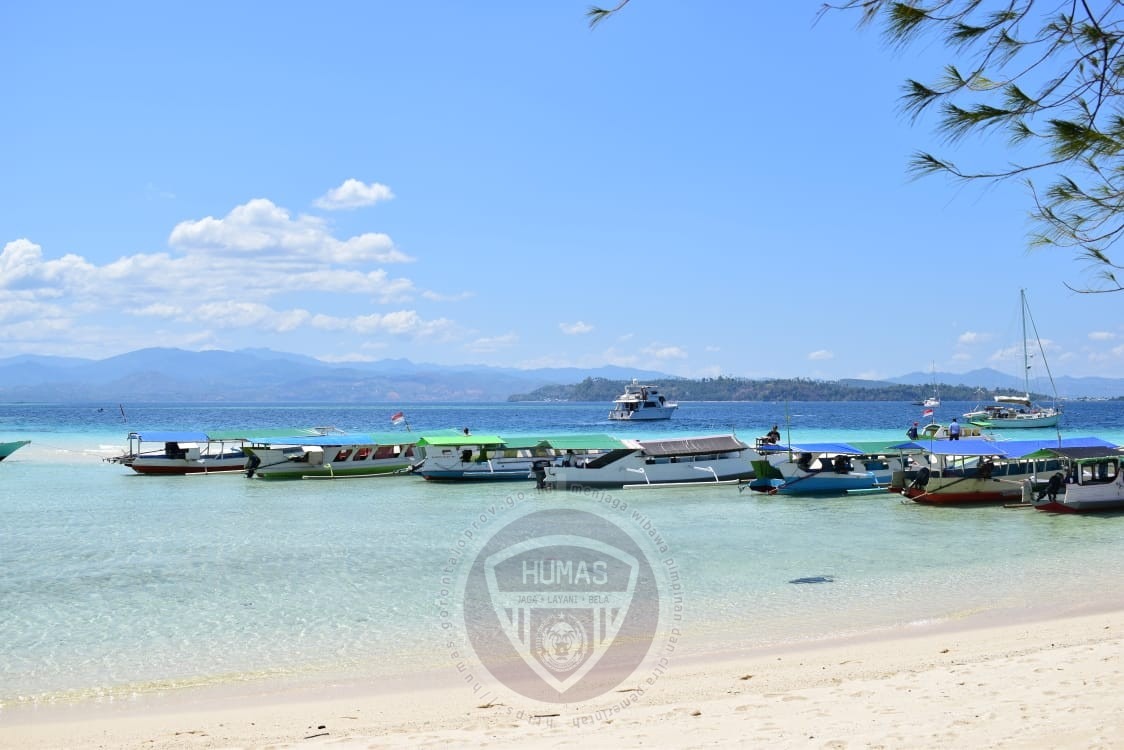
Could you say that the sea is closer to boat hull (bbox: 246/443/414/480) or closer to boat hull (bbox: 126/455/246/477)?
boat hull (bbox: 246/443/414/480)

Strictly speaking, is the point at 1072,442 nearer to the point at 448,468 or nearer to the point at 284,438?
the point at 448,468

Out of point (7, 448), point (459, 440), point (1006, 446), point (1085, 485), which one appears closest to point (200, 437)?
point (459, 440)

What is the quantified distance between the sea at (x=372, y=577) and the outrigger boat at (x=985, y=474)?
3.03 ft

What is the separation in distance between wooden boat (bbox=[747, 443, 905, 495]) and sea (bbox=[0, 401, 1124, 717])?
1.07 metres

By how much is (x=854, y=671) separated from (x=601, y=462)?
87.3ft

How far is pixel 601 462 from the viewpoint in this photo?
124 ft

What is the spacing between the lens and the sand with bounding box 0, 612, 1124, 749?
8156mm

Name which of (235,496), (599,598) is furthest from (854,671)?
(235,496)

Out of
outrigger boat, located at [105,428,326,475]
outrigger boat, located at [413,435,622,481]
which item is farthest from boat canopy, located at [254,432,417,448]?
outrigger boat, located at [413,435,622,481]

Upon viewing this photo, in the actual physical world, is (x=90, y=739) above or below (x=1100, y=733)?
below

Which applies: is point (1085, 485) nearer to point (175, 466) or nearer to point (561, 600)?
point (561, 600)

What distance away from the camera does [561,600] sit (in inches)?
649

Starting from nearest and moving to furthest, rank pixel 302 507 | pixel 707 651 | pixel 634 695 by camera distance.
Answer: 1. pixel 634 695
2. pixel 707 651
3. pixel 302 507

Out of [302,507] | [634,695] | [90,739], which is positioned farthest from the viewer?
[302,507]
